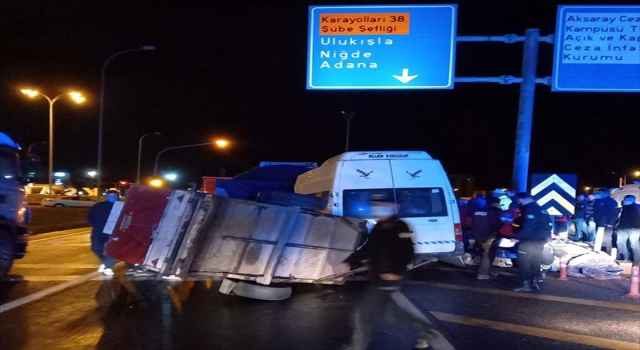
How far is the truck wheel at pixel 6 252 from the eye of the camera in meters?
9.93

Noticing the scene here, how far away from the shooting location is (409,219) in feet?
33.8

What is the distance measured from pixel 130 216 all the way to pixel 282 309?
2.55 m

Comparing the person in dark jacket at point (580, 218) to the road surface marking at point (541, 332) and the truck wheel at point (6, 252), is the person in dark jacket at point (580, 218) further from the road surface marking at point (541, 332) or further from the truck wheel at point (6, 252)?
the truck wheel at point (6, 252)

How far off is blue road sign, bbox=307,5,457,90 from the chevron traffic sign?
3.09 meters

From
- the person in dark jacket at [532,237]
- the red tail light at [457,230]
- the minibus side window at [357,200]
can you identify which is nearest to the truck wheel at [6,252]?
the minibus side window at [357,200]

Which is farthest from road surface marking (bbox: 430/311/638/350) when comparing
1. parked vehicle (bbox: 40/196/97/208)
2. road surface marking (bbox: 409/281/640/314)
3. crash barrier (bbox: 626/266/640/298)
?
parked vehicle (bbox: 40/196/97/208)

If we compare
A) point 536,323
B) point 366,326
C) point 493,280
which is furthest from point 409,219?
point 366,326

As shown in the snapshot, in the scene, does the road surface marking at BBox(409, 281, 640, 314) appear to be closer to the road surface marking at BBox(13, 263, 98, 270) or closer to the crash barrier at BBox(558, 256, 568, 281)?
the crash barrier at BBox(558, 256, 568, 281)

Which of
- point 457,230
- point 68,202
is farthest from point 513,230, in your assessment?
point 68,202

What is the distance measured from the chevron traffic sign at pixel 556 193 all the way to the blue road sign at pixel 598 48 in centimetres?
231

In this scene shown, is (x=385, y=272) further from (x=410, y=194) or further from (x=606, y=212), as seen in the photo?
(x=606, y=212)

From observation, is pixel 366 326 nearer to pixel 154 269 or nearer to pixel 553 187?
pixel 154 269

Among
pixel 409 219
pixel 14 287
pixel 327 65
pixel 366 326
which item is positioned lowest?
pixel 14 287

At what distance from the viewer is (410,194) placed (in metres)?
10.5
